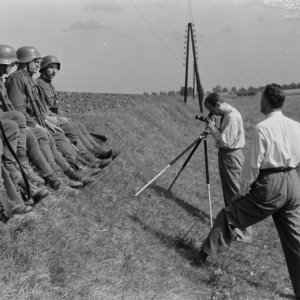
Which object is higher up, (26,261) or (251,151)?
(251,151)

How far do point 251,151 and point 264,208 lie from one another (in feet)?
2.09

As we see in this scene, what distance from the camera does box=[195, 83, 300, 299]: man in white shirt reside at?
527 centimetres

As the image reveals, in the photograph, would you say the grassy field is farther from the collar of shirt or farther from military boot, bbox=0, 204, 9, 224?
the collar of shirt

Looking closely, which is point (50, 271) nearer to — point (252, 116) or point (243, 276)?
point (243, 276)

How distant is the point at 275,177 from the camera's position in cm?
532

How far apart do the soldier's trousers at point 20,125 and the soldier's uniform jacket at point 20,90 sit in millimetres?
616

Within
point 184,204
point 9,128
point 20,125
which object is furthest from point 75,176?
point 184,204

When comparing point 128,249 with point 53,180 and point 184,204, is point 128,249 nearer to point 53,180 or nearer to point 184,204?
point 53,180

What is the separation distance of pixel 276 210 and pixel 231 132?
2.43m

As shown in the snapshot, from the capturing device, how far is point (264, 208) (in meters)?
5.43

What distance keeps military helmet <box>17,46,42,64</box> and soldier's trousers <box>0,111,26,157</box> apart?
132 cm

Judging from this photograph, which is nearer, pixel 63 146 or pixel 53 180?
pixel 53 180

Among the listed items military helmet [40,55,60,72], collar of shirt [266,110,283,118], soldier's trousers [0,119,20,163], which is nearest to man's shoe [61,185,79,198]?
soldier's trousers [0,119,20,163]

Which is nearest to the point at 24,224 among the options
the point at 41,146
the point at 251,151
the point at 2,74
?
the point at 41,146
